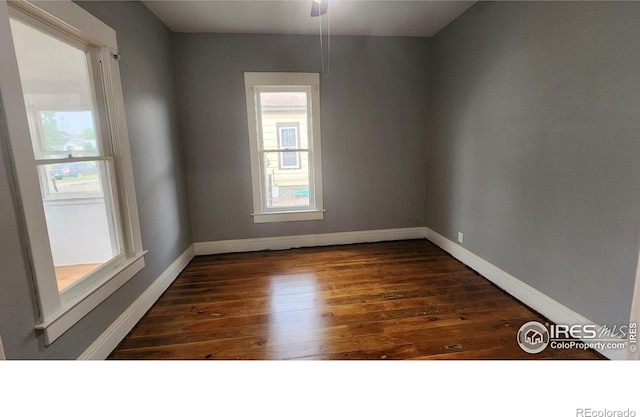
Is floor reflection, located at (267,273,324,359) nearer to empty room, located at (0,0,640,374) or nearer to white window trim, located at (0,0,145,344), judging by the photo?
empty room, located at (0,0,640,374)

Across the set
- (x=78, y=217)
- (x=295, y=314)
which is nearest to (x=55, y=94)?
(x=78, y=217)

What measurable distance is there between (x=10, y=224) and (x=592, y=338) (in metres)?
3.25

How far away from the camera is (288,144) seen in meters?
3.64

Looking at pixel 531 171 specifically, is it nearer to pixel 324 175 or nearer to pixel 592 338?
pixel 592 338

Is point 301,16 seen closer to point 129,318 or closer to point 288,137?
point 288,137

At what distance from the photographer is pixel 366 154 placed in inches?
148

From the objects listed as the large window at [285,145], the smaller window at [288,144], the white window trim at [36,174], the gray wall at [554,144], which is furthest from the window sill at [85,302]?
the gray wall at [554,144]

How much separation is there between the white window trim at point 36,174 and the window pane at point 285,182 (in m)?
1.70

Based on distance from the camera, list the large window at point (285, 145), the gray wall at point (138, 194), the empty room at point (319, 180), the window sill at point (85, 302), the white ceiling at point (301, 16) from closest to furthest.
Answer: the gray wall at point (138, 194) < the window sill at point (85, 302) < the empty room at point (319, 180) < the white ceiling at point (301, 16) < the large window at point (285, 145)

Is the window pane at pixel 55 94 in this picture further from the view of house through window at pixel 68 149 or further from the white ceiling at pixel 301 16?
the white ceiling at pixel 301 16

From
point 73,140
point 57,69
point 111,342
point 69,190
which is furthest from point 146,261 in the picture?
point 57,69

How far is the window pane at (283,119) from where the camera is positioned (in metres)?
3.52

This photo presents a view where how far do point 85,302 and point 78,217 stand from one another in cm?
55

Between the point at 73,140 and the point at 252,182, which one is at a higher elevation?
the point at 73,140
